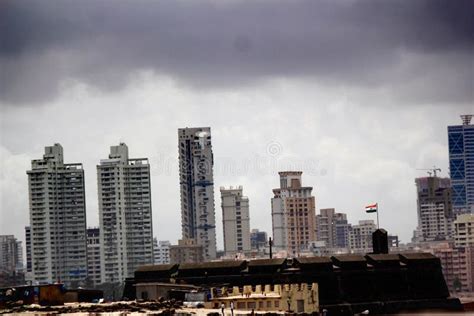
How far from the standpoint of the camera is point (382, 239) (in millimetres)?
90062

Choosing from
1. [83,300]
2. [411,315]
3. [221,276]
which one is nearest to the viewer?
[83,300]

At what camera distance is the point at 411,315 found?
72750mm

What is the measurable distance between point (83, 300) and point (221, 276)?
429 inches

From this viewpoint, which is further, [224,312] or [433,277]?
[433,277]

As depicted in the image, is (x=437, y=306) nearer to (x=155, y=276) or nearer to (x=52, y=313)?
(x=155, y=276)

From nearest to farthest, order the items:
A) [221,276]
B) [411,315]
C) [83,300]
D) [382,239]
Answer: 1. [83,300]
2. [411,315]
3. [221,276]
4. [382,239]

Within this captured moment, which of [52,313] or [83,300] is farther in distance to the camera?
[83,300]

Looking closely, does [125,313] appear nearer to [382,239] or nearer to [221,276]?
[221,276]

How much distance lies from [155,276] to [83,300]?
34.9 ft

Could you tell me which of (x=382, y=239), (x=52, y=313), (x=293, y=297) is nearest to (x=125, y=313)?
(x=52, y=313)

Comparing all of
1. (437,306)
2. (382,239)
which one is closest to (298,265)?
(437,306)

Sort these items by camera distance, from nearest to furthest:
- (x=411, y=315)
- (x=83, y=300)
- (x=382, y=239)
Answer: (x=83, y=300) < (x=411, y=315) < (x=382, y=239)

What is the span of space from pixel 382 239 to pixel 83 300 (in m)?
26.4

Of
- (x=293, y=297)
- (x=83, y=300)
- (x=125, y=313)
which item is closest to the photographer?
(x=125, y=313)
